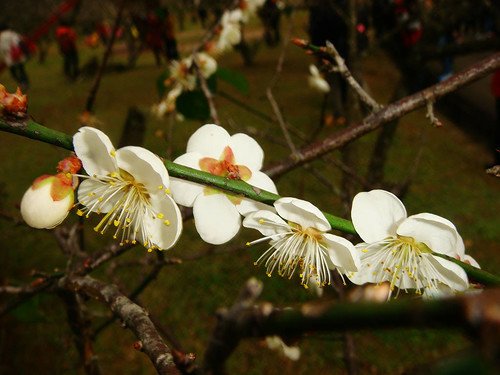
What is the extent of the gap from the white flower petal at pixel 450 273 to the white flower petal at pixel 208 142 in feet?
0.94

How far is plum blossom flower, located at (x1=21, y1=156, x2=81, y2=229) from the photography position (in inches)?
17.0

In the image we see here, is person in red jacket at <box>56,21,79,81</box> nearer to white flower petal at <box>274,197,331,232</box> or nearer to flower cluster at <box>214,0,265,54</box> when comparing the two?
flower cluster at <box>214,0,265,54</box>

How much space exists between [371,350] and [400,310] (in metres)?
1.65

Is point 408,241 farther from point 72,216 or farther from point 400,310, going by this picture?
point 72,216

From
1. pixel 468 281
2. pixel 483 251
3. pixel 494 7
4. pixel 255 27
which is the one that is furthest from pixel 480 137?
pixel 255 27

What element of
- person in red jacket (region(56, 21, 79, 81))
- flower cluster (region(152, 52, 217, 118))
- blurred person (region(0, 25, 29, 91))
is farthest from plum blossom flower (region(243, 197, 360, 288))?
person in red jacket (region(56, 21, 79, 81))

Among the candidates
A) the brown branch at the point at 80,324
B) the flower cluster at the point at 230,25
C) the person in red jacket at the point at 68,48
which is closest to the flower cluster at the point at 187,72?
the flower cluster at the point at 230,25

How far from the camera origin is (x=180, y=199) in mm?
480

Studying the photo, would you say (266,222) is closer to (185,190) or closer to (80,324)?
(185,190)

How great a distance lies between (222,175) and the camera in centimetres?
51

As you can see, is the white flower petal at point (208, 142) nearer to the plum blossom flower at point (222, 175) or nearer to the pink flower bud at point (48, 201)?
the plum blossom flower at point (222, 175)

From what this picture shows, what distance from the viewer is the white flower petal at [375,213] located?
17.8 inches

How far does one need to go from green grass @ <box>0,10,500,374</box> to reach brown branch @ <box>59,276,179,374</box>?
2.7 inches

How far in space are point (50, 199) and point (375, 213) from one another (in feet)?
1.17
